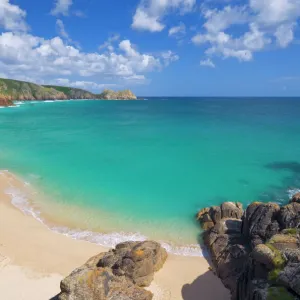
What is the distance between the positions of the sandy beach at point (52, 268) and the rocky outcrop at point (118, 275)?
1.07 metres

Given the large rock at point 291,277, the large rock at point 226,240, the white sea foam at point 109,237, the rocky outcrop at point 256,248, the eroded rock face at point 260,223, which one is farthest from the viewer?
the white sea foam at point 109,237

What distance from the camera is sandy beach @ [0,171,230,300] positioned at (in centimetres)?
1567

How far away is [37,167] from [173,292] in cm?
3055

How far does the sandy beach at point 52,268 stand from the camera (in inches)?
617

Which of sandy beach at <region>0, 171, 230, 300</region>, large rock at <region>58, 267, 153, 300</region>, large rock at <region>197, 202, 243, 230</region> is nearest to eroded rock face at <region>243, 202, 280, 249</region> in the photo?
large rock at <region>197, 202, 243, 230</region>

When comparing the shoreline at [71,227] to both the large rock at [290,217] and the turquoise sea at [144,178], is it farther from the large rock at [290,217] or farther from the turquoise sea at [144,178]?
the large rock at [290,217]

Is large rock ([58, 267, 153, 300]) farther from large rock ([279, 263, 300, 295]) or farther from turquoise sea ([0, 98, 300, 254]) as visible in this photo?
turquoise sea ([0, 98, 300, 254])

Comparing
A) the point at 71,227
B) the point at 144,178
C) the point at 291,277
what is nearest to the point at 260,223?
the point at 291,277

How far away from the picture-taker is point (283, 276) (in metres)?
10.7

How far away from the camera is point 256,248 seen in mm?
13008

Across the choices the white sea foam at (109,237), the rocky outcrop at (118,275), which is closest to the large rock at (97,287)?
the rocky outcrop at (118,275)

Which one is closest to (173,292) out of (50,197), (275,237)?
(275,237)

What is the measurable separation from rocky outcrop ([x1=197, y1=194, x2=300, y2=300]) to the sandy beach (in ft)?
4.39

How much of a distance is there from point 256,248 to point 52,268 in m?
12.4
